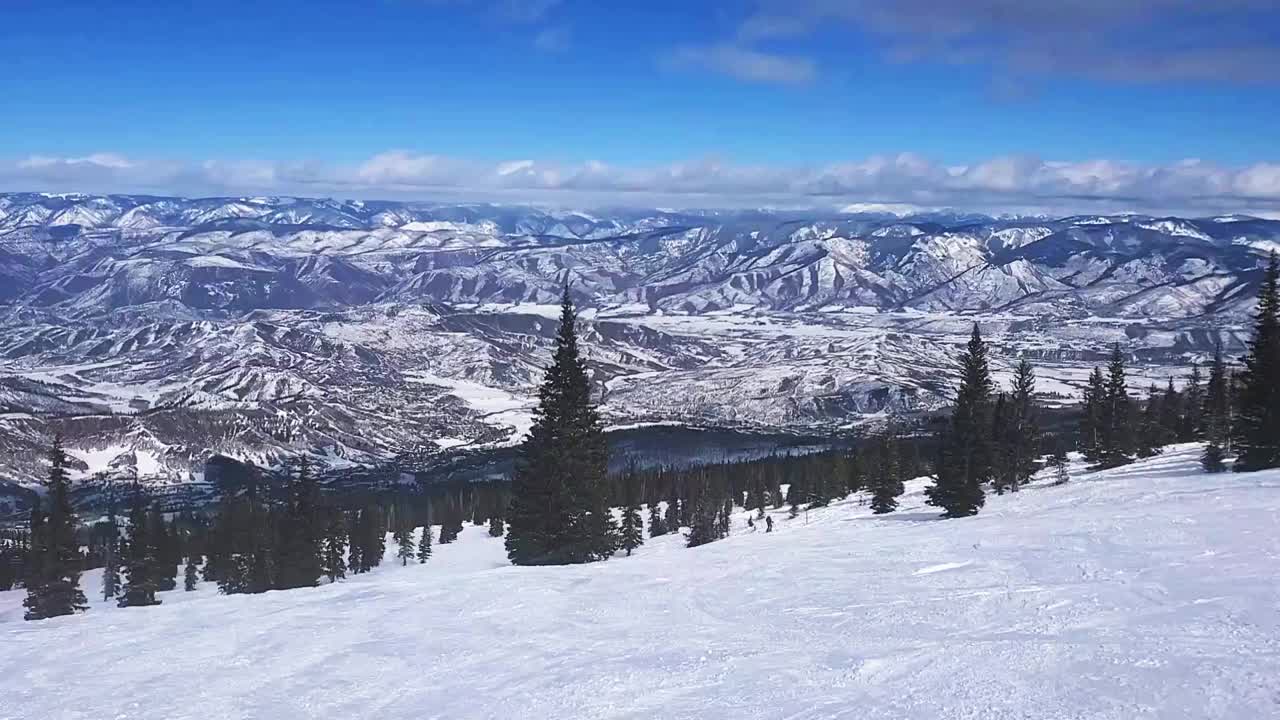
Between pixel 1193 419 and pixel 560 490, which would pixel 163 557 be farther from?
pixel 1193 419

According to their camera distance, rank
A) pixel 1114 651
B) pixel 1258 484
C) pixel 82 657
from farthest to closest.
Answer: pixel 1258 484
pixel 82 657
pixel 1114 651

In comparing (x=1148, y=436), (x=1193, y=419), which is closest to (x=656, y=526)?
(x=1148, y=436)

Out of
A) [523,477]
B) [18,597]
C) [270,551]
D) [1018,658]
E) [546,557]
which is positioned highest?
[1018,658]

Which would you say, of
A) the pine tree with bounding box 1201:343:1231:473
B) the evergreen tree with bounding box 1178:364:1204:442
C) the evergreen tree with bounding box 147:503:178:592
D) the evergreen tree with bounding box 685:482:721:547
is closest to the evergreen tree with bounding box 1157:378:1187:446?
the evergreen tree with bounding box 1178:364:1204:442

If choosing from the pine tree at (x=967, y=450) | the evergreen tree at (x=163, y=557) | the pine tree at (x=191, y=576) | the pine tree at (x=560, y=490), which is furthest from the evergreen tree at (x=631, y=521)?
the evergreen tree at (x=163, y=557)

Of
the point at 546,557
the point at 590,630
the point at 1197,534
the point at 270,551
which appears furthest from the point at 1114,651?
the point at 270,551

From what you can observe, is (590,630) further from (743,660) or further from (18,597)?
(18,597)
